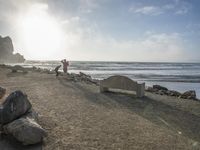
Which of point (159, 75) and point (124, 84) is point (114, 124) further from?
point (159, 75)

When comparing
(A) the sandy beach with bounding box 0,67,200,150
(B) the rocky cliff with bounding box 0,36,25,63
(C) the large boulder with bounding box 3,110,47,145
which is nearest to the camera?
(C) the large boulder with bounding box 3,110,47,145

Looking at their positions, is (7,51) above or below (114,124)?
above

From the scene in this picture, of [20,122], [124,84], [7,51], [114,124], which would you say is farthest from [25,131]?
[7,51]

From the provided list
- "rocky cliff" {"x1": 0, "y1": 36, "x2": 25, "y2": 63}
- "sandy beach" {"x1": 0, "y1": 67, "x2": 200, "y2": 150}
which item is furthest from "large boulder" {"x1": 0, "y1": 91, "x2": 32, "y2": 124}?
"rocky cliff" {"x1": 0, "y1": 36, "x2": 25, "y2": 63}

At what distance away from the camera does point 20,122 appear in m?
6.82

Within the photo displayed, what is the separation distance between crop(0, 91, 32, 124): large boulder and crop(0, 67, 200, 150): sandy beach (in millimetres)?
525

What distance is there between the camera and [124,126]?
852 centimetres

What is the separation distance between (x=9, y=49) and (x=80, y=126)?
17472 cm

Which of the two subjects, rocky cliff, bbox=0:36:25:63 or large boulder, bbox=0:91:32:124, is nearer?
large boulder, bbox=0:91:32:124

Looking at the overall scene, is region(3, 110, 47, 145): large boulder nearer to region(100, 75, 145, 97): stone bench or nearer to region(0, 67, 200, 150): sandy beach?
region(0, 67, 200, 150): sandy beach

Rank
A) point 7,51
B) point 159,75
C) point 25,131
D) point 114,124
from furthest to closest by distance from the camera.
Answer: point 7,51
point 159,75
point 114,124
point 25,131

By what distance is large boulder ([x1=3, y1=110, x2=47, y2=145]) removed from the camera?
659 centimetres

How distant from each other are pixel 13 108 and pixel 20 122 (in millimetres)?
704

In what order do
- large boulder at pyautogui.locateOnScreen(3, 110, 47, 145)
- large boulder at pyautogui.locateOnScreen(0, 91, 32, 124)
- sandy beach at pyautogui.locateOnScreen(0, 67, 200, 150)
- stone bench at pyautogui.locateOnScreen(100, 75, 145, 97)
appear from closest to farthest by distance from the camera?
large boulder at pyautogui.locateOnScreen(3, 110, 47, 145) < sandy beach at pyautogui.locateOnScreen(0, 67, 200, 150) < large boulder at pyautogui.locateOnScreen(0, 91, 32, 124) < stone bench at pyautogui.locateOnScreen(100, 75, 145, 97)
